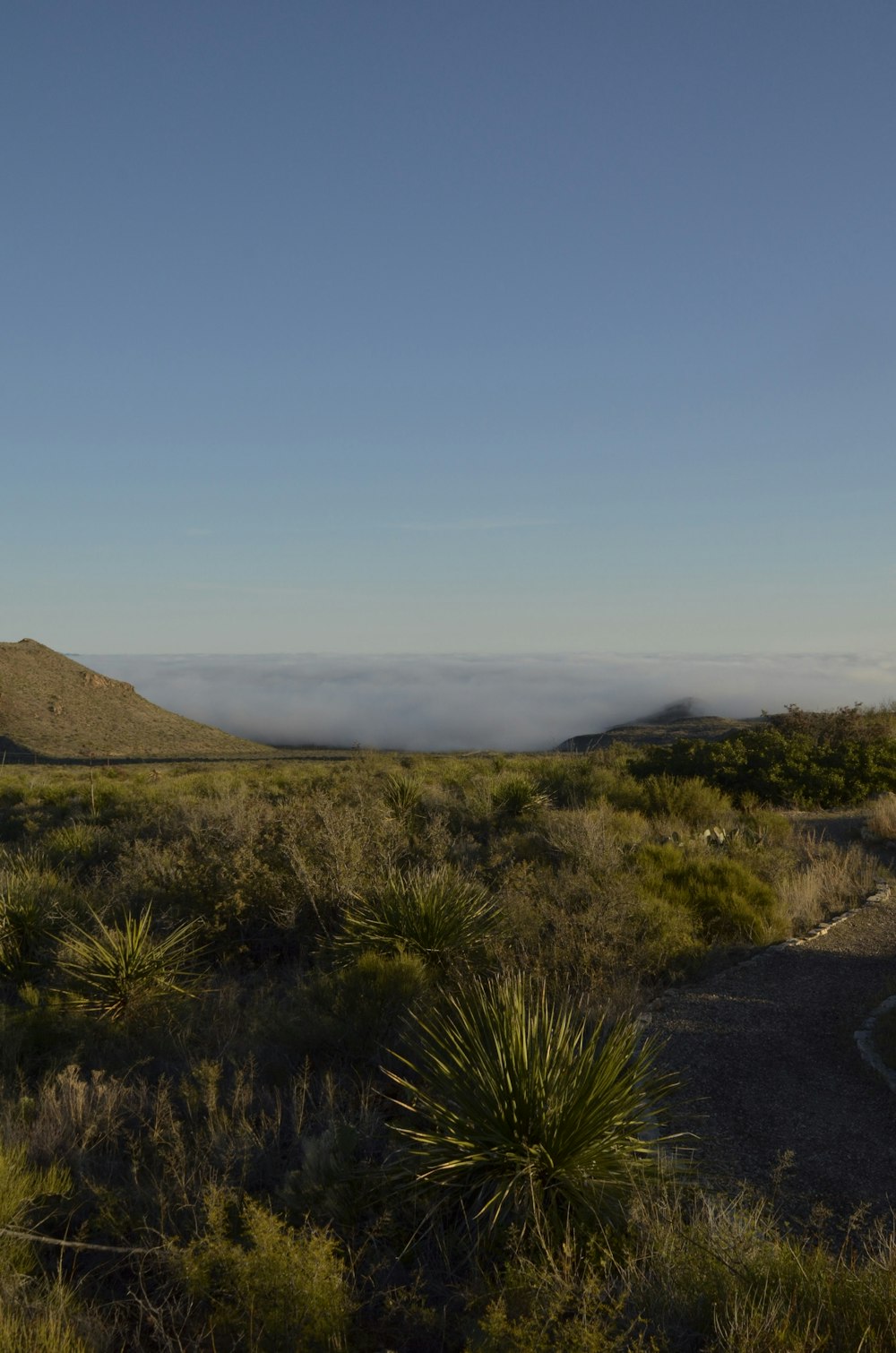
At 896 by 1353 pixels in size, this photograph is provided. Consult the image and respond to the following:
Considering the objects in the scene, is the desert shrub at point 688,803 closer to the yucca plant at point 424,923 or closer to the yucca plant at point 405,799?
the yucca plant at point 405,799

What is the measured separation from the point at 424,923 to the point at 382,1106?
2363 mm

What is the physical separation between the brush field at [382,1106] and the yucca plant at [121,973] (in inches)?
1.0

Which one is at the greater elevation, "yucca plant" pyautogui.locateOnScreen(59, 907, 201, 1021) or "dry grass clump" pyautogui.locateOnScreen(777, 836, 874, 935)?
"dry grass clump" pyautogui.locateOnScreen(777, 836, 874, 935)

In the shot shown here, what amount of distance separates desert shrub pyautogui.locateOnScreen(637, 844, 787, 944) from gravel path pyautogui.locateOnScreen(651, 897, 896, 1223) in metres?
0.58

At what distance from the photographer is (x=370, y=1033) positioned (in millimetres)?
6340

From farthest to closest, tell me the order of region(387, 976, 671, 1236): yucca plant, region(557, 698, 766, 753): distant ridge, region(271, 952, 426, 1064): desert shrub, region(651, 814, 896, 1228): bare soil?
1. region(557, 698, 766, 753): distant ridge
2. region(271, 952, 426, 1064): desert shrub
3. region(651, 814, 896, 1228): bare soil
4. region(387, 976, 671, 1236): yucca plant

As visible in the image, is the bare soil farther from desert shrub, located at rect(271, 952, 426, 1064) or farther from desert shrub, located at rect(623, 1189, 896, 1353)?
desert shrub, located at rect(271, 952, 426, 1064)

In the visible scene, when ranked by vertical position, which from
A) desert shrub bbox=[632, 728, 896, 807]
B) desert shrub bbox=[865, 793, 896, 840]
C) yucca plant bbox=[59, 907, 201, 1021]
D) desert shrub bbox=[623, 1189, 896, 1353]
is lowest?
yucca plant bbox=[59, 907, 201, 1021]

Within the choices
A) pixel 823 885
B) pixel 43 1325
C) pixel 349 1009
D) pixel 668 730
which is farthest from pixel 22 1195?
pixel 668 730

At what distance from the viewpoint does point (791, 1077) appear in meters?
5.68

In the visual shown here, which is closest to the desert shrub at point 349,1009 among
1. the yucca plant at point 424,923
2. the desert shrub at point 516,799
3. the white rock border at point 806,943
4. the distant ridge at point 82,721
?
the yucca plant at point 424,923

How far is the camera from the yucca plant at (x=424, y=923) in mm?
7594

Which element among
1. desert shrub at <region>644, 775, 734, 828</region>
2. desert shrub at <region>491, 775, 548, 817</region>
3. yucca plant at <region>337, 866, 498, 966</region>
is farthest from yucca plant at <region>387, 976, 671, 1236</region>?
desert shrub at <region>644, 775, 734, 828</region>

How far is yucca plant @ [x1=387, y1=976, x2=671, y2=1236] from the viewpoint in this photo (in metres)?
4.04
